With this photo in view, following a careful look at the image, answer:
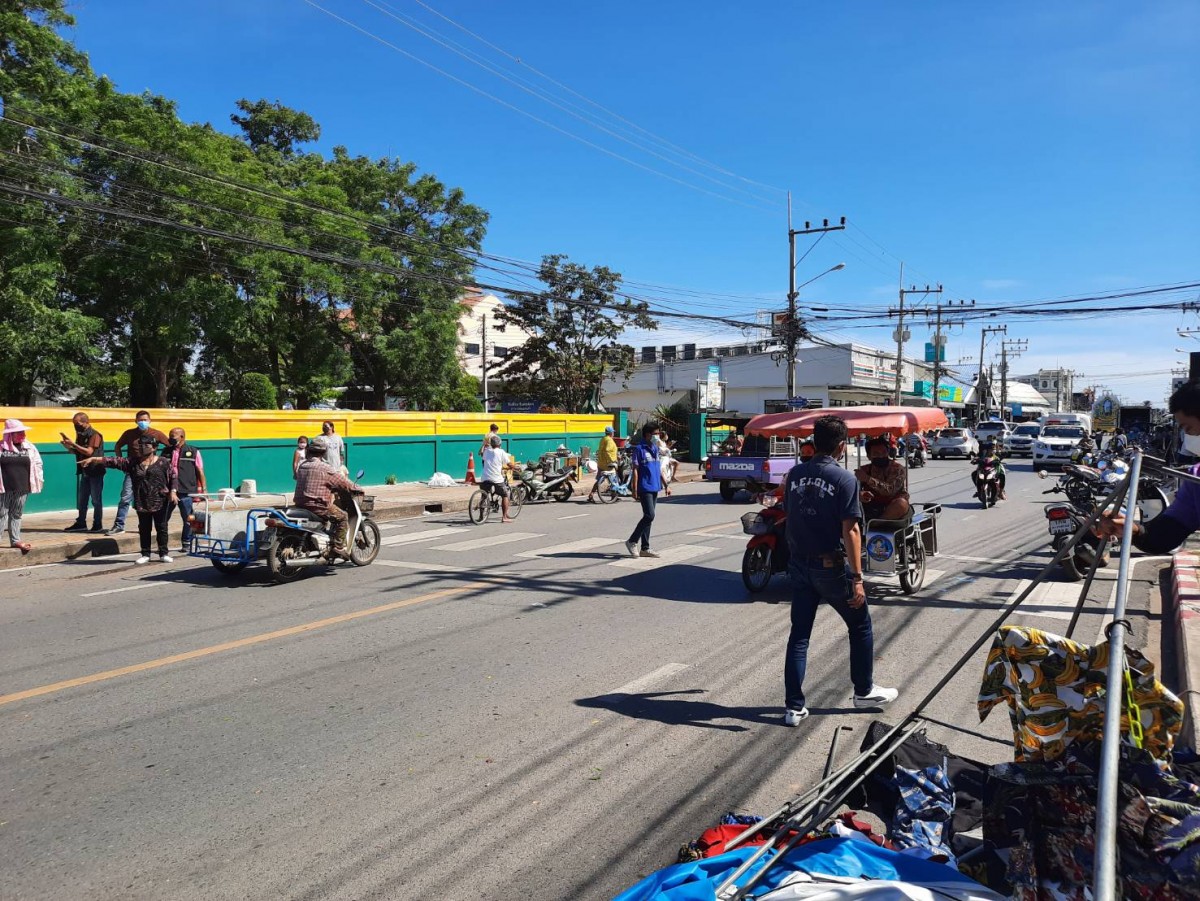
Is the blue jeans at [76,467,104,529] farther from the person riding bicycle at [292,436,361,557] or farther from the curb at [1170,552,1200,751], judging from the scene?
the curb at [1170,552,1200,751]

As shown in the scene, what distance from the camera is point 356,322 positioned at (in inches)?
1294

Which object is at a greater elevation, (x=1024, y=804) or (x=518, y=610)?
(x=1024, y=804)

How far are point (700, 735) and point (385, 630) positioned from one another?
3457 millimetres

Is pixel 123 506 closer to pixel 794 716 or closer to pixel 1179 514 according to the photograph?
pixel 794 716

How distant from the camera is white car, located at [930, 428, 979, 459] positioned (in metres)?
40.5

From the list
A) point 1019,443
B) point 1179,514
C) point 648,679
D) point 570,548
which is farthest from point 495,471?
point 1019,443

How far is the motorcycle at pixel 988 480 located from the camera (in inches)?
757

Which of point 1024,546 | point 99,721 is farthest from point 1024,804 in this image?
point 1024,546

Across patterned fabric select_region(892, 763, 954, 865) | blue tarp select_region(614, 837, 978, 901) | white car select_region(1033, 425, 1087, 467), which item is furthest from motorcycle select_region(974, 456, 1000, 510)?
blue tarp select_region(614, 837, 978, 901)

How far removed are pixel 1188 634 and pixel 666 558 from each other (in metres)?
6.16

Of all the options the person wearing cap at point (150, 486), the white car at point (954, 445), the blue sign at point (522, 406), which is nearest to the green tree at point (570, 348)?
the blue sign at point (522, 406)

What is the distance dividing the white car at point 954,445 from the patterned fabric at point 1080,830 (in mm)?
40124

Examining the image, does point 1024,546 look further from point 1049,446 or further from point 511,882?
point 1049,446

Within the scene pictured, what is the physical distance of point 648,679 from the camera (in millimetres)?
6277
